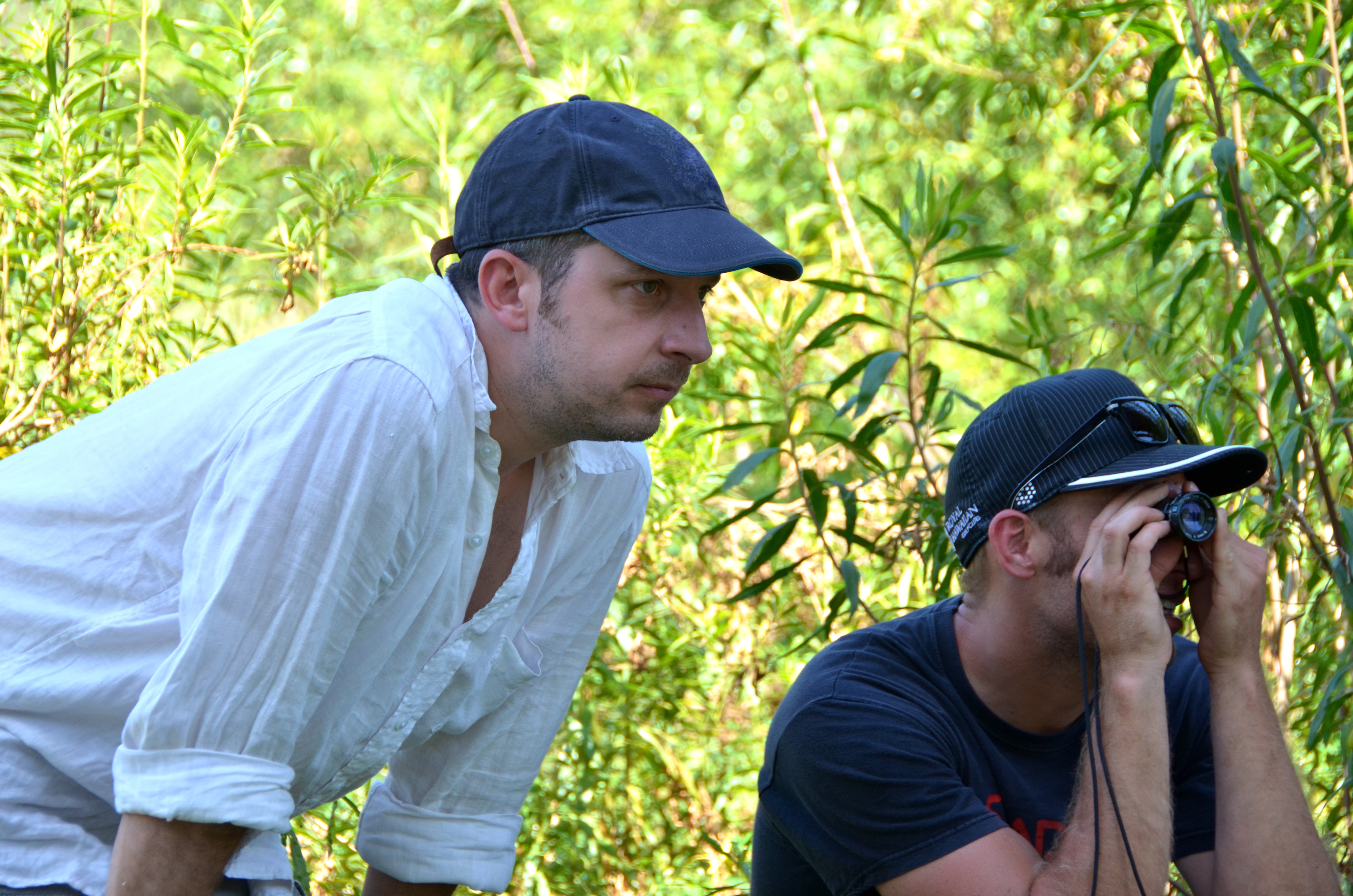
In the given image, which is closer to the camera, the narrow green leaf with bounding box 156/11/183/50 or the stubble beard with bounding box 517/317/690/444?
the stubble beard with bounding box 517/317/690/444

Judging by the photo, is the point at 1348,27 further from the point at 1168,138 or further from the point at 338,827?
the point at 338,827

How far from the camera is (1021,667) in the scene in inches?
67.1

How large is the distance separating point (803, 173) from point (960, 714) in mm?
4596

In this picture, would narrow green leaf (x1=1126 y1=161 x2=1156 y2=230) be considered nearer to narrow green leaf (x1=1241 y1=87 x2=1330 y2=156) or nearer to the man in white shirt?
narrow green leaf (x1=1241 y1=87 x2=1330 y2=156)

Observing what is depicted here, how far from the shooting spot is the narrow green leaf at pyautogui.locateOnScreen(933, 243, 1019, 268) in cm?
242

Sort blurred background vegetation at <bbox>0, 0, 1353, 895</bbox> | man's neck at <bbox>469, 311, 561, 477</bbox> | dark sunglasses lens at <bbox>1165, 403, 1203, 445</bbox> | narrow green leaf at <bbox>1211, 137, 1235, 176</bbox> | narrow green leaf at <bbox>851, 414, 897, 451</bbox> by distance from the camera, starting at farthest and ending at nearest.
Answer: narrow green leaf at <bbox>851, 414, 897, 451</bbox> < blurred background vegetation at <bbox>0, 0, 1353, 895</bbox> < narrow green leaf at <bbox>1211, 137, 1235, 176</bbox> < dark sunglasses lens at <bbox>1165, 403, 1203, 445</bbox> < man's neck at <bbox>469, 311, 561, 477</bbox>

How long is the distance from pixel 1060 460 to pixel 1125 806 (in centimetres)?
46

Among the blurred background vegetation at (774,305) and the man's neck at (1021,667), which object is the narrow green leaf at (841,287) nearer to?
the blurred background vegetation at (774,305)

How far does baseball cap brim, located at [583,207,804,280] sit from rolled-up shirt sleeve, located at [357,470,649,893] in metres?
0.48

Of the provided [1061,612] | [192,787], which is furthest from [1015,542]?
[192,787]

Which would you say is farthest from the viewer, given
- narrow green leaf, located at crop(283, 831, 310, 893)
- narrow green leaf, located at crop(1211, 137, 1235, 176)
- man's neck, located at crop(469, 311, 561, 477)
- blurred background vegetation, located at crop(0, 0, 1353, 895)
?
blurred background vegetation, located at crop(0, 0, 1353, 895)

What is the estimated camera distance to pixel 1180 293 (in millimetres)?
2387

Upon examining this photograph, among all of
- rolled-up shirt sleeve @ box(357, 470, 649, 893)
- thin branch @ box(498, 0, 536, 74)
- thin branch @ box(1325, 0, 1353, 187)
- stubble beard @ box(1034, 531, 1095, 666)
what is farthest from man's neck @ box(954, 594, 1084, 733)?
thin branch @ box(498, 0, 536, 74)

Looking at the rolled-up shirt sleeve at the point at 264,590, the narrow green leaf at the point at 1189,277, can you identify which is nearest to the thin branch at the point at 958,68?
the narrow green leaf at the point at 1189,277
